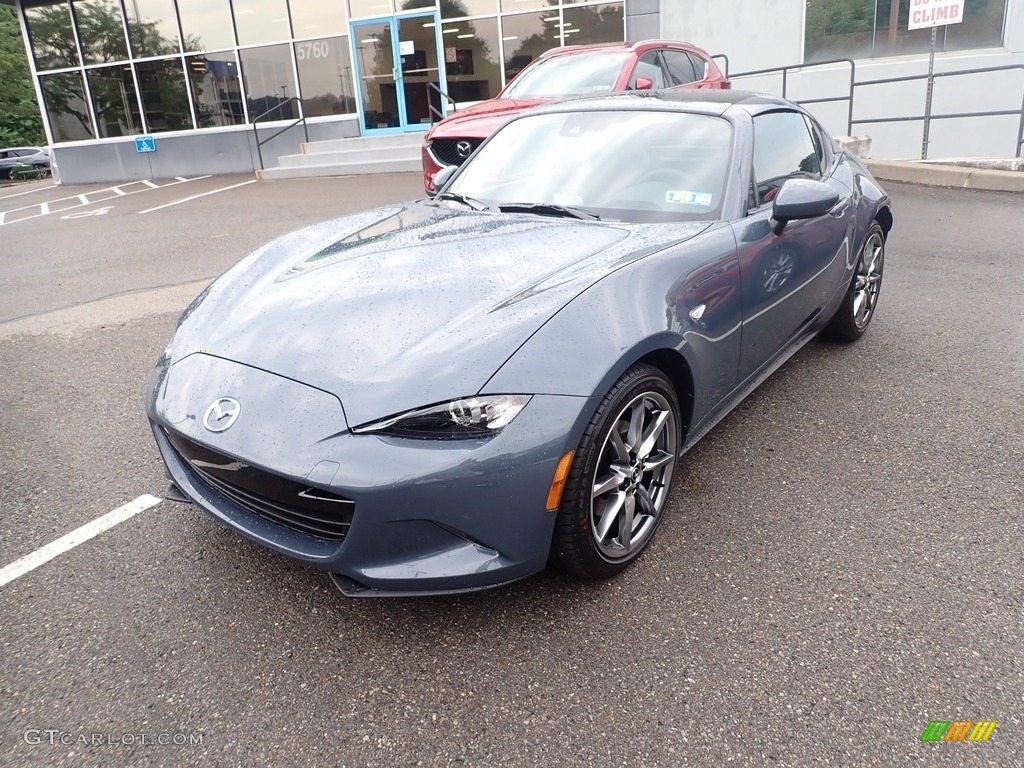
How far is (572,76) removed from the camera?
8211mm

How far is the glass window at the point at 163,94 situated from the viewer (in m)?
18.0

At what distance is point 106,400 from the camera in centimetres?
402

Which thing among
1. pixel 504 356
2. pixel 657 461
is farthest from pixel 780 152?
pixel 504 356

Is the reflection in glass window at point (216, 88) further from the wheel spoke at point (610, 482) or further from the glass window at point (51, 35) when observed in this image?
the wheel spoke at point (610, 482)

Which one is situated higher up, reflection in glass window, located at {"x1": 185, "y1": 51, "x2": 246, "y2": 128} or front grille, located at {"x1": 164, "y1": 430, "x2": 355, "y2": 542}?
reflection in glass window, located at {"x1": 185, "y1": 51, "x2": 246, "y2": 128}

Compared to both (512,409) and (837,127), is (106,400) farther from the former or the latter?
(837,127)

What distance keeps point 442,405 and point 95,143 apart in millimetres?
20719

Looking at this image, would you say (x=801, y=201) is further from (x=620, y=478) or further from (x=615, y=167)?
(x=620, y=478)

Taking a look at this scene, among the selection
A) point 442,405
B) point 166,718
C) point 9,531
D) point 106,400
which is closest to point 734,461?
point 442,405

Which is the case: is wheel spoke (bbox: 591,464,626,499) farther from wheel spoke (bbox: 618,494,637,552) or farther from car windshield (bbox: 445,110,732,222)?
car windshield (bbox: 445,110,732,222)

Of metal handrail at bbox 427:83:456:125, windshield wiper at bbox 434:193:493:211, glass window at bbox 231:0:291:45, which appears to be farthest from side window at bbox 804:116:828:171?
glass window at bbox 231:0:291:45

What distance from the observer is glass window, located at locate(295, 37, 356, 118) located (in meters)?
16.7

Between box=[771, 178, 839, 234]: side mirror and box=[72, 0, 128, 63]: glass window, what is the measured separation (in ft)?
65.0

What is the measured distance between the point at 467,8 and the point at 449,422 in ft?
52.8
